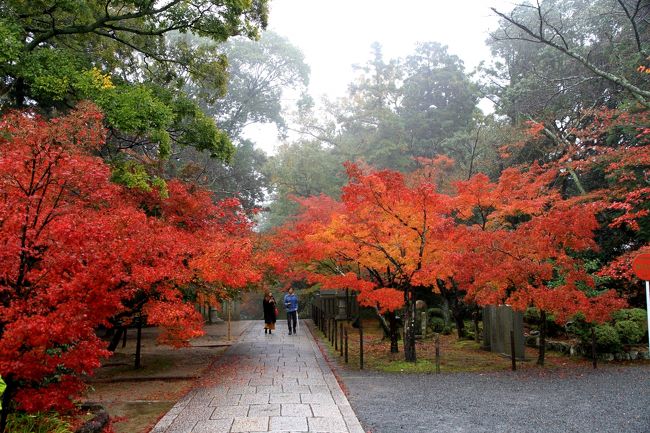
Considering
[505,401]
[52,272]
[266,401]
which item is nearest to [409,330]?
[505,401]

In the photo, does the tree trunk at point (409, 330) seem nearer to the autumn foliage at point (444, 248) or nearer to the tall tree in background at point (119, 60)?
the autumn foliage at point (444, 248)

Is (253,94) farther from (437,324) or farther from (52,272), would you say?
(52,272)

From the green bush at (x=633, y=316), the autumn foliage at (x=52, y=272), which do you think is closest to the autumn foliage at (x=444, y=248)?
the green bush at (x=633, y=316)

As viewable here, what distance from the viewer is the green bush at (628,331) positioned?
1134 cm

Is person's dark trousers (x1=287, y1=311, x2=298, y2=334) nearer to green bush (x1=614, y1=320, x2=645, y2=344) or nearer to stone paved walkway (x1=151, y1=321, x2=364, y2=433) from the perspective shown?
stone paved walkway (x1=151, y1=321, x2=364, y2=433)

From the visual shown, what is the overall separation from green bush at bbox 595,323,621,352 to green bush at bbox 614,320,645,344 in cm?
17

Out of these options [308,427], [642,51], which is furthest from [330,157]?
[308,427]

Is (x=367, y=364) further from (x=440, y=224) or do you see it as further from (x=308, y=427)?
(x=308, y=427)

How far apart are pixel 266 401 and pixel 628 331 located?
29.7ft

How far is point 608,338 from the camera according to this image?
36.8 feet

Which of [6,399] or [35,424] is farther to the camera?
[35,424]

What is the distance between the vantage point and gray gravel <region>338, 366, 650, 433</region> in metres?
6.07

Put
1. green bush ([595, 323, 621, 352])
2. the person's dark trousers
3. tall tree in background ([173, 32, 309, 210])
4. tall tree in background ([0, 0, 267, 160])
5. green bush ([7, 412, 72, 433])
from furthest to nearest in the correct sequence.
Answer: tall tree in background ([173, 32, 309, 210]) < the person's dark trousers < green bush ([595, 323, 621, 352]) < tall tree in background ([0, 0, 267, 160]) < green bush ([7, 412, 72, 433])

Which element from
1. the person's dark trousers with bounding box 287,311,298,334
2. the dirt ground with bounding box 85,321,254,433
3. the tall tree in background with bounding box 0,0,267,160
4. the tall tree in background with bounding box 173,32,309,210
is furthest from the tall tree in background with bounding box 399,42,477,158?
the dirt ground with bounding box 85,321,254,433
